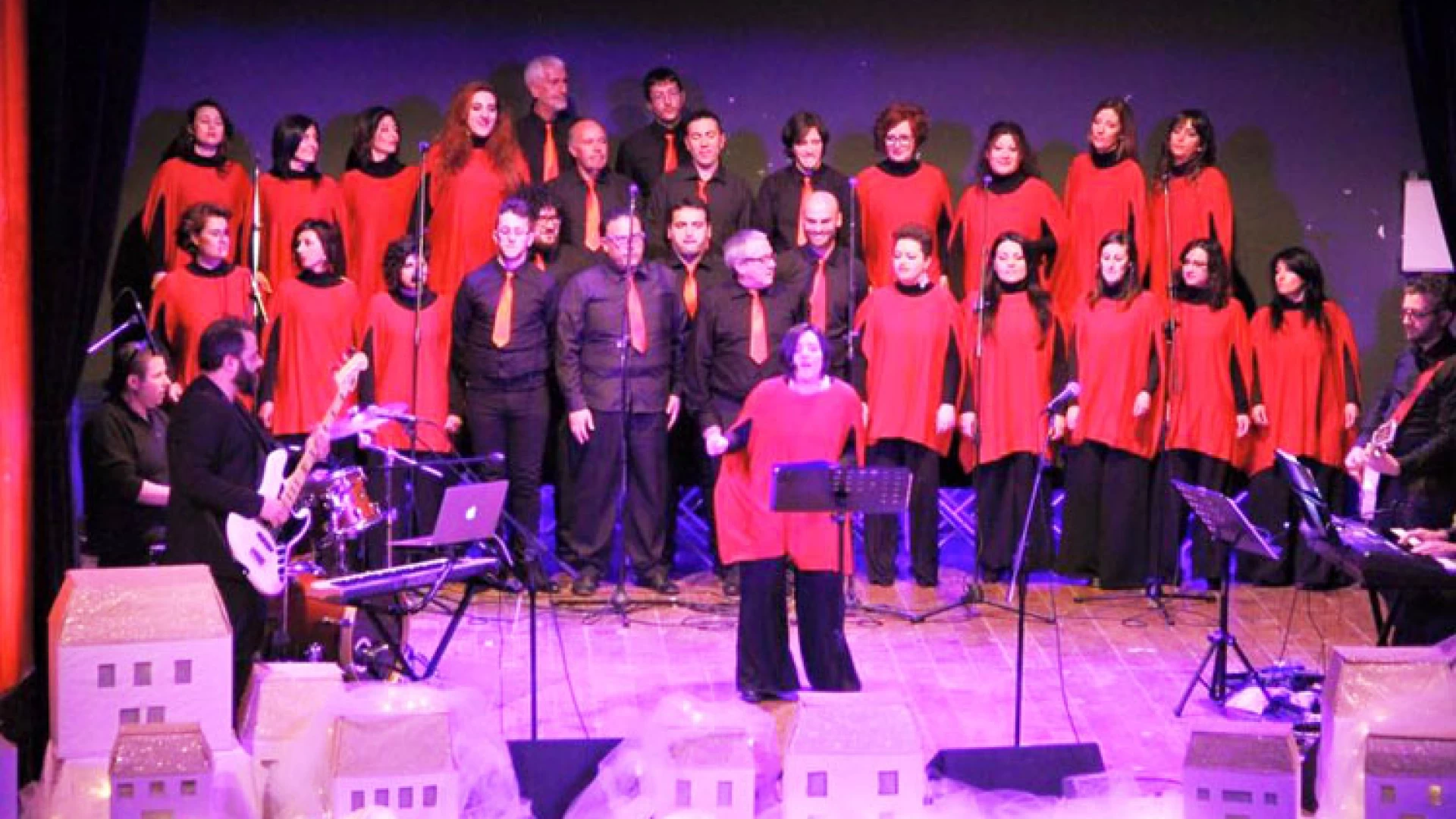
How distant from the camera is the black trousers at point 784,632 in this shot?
748 centimetres

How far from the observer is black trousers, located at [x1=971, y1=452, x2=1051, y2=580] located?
9633 millimetres

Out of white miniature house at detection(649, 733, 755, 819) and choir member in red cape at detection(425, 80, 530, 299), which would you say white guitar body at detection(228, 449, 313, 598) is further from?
choir member in red cape at detection(425, 80, 530, 299)

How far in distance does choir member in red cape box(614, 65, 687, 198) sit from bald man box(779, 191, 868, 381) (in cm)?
89

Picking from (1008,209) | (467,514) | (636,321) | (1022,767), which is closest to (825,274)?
(636,321)

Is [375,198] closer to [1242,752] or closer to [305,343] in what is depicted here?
[305,343]

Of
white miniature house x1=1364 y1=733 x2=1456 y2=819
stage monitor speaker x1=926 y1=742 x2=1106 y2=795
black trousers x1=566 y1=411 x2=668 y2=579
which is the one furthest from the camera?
black trousers x1=566 y1=411 x2=668 y2=579

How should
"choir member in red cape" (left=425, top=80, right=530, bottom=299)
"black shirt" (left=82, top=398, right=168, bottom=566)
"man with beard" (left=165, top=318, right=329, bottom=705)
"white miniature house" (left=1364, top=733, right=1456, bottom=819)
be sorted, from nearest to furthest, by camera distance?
"white miniature house" (left=1364, top=733, right=1456, bottom=819) < "man with beard" (left=165, top=318, right=329, bottom=705) < "black shirt" (left=82, top=398, right=168, bottom=566) < "choir member in red cape" (left=425, top=80, right=530, bottom=299)

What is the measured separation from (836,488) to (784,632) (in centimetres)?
83

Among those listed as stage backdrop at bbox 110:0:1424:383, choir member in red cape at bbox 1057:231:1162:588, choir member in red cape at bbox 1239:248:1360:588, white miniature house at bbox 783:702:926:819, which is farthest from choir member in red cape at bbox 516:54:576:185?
white miniature house at bbox 783:702:926:819

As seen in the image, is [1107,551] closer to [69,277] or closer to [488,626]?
[488,626]

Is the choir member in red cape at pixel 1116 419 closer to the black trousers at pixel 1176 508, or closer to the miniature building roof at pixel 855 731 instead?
the black trousers at pixel 1176 508

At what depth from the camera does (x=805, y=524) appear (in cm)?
741

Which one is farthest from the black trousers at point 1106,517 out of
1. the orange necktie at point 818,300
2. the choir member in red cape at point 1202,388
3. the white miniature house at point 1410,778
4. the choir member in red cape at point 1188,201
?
the white miniature house at point 1410,778

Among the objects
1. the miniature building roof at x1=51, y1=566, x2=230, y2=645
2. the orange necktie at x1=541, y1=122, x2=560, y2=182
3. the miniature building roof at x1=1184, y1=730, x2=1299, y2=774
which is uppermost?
the orange necktie at x1=541, y1=122, x2=560, y2=182
